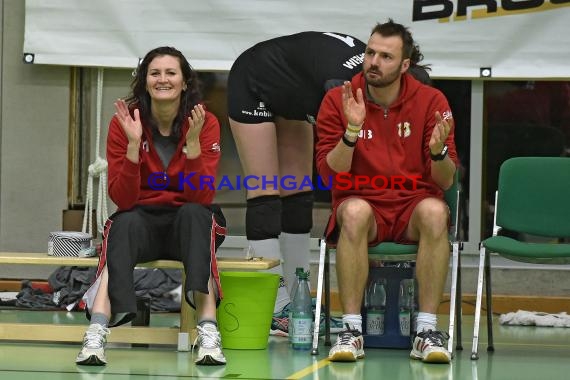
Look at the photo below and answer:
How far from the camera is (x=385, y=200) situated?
4.20 m

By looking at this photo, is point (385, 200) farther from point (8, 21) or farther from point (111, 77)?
point (8, 21)

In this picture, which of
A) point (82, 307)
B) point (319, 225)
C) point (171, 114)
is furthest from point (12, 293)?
point (171, 114)

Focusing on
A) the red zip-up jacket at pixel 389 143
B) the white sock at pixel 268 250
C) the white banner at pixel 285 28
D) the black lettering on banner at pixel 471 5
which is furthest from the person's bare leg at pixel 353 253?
the black lettering on banner at pixel 471 5

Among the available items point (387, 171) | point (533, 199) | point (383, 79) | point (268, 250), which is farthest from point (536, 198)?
point (268, 250)

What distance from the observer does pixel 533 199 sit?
4715 millimetres

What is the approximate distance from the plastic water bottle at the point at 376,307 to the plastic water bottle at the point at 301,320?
0.82 ft

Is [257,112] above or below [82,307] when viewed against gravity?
above

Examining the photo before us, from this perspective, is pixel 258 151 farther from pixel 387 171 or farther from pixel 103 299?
pixel 103 299

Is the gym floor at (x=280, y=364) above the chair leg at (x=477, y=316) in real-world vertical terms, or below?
below

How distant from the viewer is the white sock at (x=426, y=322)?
4027 millimetres

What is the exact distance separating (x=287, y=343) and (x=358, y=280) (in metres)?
0.65

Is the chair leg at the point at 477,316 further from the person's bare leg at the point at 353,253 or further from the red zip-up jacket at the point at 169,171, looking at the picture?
the red zip-up jacket at the point at 169,171

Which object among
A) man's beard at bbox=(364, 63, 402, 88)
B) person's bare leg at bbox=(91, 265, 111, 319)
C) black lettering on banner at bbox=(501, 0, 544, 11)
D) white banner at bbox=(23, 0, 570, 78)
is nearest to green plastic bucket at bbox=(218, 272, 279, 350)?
person's bare leg at bbox=(91, 265, 111, 319)

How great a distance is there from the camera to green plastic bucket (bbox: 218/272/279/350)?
4309 millimetres
